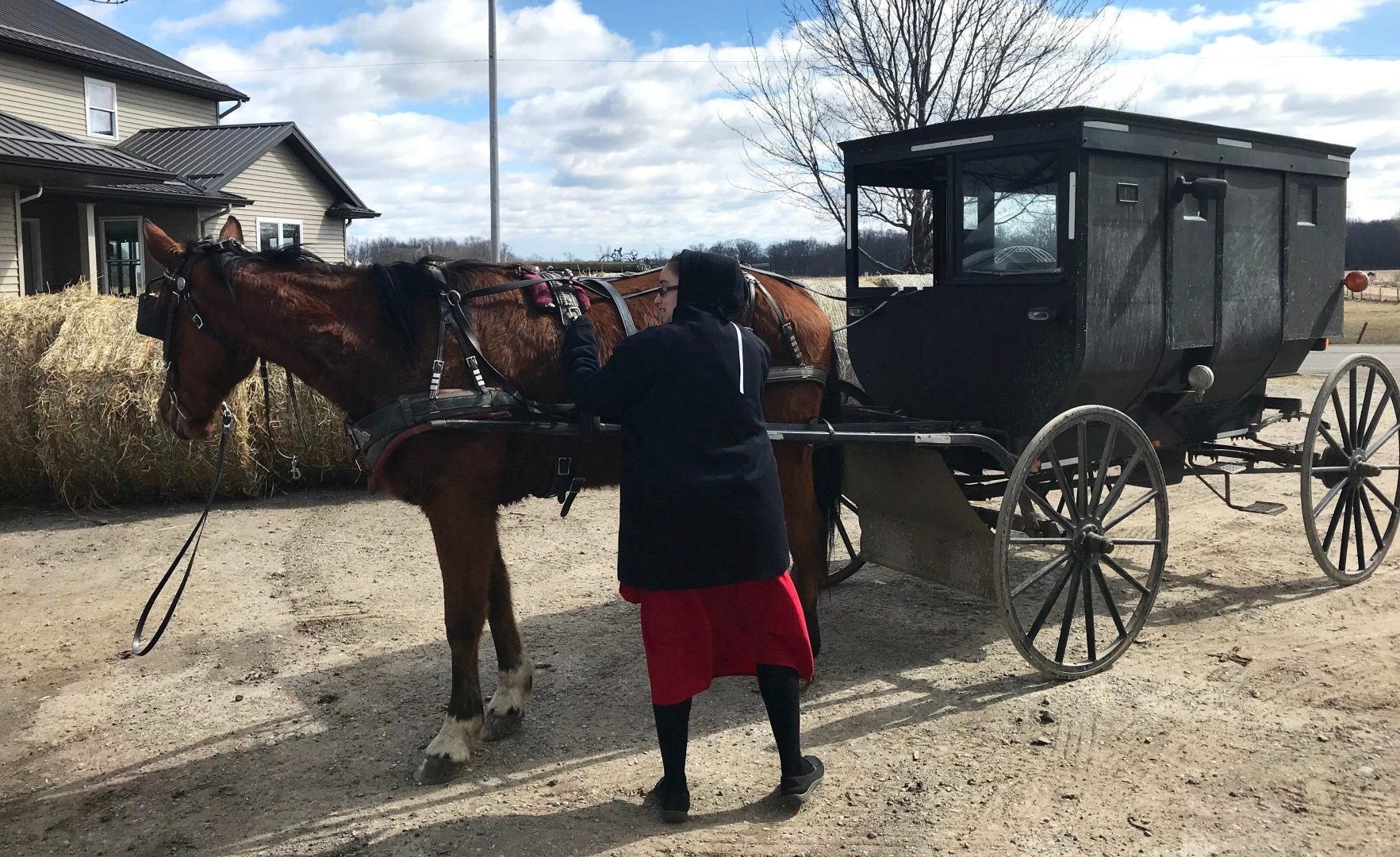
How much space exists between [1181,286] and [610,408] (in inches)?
129

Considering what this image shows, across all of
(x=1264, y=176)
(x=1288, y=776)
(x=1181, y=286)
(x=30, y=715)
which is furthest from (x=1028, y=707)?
(x=30, y=715)

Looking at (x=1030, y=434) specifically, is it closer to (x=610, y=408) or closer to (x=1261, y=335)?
(x=1261, y=335)

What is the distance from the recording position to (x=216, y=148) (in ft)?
78.7

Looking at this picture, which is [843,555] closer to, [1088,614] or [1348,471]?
[1088,614]

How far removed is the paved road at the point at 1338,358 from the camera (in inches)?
779

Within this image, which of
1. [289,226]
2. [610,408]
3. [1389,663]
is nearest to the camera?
[610,408]

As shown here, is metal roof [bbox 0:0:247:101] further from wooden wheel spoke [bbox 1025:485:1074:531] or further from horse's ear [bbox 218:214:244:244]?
wooden wheel spoke [bbox 1025:485:1074:531]

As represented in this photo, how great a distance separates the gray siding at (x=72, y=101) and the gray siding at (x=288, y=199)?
254cm

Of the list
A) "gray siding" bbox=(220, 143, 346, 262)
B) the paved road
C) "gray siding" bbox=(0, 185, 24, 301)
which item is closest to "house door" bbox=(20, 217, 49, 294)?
"gray siding" bbox=(0, 185, 24, 301)

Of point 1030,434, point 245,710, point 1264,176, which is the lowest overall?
point 245,710

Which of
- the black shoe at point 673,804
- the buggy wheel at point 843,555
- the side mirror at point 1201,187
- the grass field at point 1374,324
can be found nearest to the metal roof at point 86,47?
the buggy wheel at point 843,555

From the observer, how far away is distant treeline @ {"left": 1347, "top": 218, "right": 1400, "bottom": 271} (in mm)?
76000

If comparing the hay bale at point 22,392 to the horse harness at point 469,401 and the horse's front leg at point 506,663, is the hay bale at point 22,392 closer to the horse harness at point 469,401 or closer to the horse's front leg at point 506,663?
the horse harness at point 469,401

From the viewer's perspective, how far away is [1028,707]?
15.0ft
